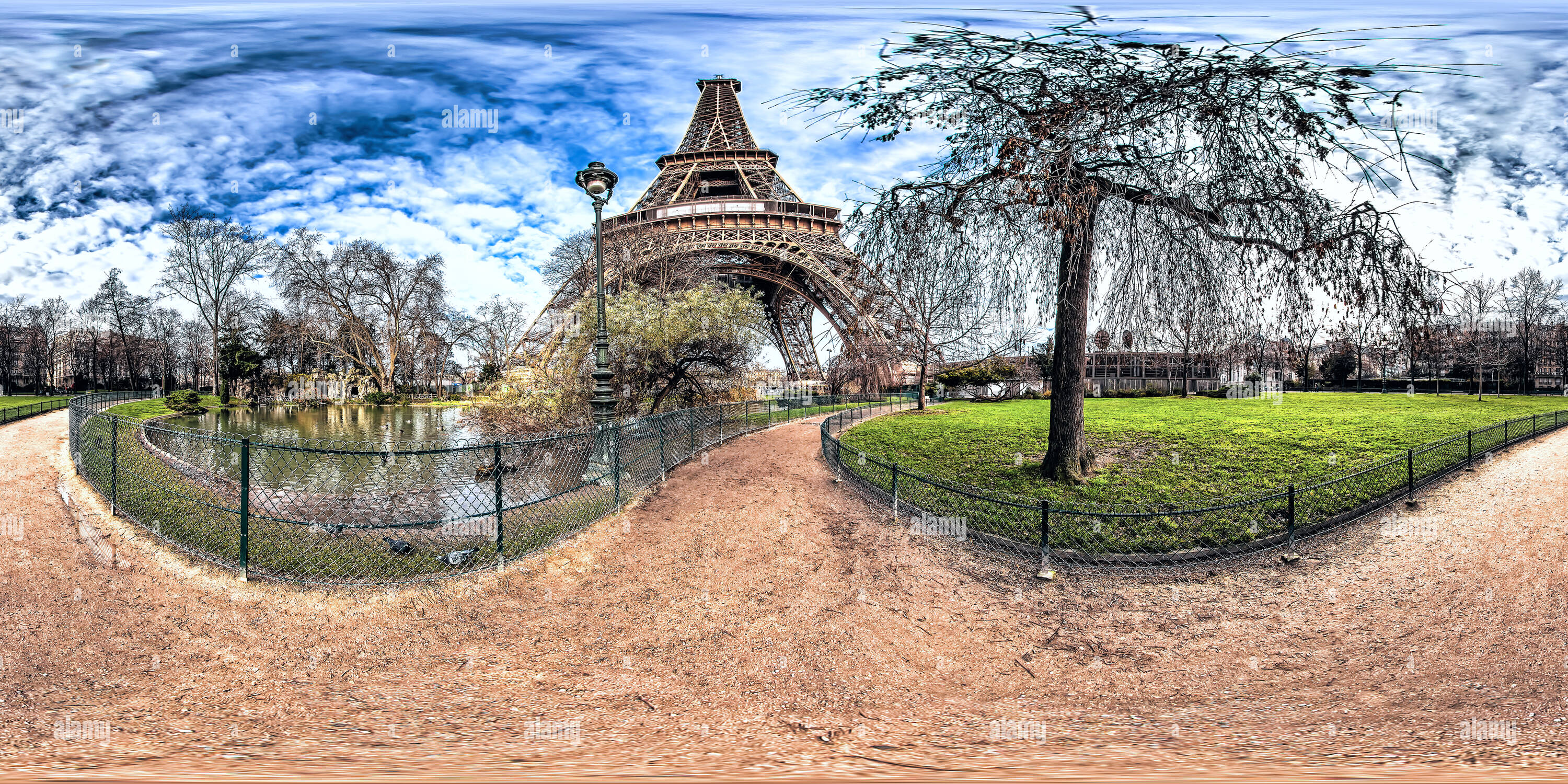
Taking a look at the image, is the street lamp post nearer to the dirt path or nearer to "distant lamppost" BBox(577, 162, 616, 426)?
"distant lamppost" BBox(577, 162, 616, 426)

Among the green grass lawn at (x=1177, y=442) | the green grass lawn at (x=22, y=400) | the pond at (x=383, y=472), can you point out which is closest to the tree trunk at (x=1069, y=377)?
the green grass lawn at (x=1177, y=442)

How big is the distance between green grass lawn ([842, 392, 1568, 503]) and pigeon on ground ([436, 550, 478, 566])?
6.07 meters

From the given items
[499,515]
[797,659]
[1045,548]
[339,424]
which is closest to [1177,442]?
[1045,548]

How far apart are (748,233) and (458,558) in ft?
79.4

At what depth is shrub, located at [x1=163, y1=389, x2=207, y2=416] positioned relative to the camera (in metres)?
22.0

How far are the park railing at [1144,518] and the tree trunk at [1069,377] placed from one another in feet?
3.32

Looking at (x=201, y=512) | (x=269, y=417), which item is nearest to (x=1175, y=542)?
(x=201, y=512)

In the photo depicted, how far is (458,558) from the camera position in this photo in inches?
205

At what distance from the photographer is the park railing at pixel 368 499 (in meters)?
5.00

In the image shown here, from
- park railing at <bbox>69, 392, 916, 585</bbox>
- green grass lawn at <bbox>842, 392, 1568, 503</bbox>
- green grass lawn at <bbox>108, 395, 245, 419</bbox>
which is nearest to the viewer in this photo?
park railing at <bbox>69, 392, 916, 585</bbox>

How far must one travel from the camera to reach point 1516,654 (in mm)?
3912

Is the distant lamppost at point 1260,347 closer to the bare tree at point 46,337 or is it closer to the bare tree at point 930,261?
the bare tree at point 930,261

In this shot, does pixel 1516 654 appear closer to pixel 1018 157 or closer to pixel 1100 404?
pixel 1018 157

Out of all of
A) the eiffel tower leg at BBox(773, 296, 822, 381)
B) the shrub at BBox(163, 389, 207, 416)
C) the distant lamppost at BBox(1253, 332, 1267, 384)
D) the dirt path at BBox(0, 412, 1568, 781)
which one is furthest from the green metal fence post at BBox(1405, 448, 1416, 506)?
the shrub at BBox(163, 389, 207, 416)
